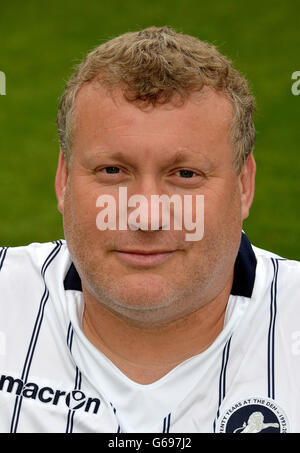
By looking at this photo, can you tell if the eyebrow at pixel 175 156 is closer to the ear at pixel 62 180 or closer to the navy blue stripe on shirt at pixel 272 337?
the ear at pixel 62 180

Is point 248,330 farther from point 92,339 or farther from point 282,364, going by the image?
point 92,339

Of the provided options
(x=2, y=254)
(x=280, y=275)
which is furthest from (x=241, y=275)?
(x=2, y=254)

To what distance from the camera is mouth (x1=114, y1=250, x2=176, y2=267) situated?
2.89m

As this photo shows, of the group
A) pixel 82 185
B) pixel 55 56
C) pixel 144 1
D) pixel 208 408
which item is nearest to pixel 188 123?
pixel 82 185

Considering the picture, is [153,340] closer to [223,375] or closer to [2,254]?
[223,375]

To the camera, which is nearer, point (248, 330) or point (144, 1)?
point (248, 330)

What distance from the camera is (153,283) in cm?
290

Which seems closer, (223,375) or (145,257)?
(145,257)

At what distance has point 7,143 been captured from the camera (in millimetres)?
8188

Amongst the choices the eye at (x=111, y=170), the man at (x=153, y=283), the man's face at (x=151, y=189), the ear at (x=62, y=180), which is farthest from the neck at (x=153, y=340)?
the eye at (x=111, y=170)

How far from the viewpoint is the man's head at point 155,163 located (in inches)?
113

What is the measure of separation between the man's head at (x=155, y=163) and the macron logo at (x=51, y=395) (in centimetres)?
31

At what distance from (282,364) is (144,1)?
7.99 metres

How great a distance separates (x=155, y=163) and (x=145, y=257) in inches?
11.7
